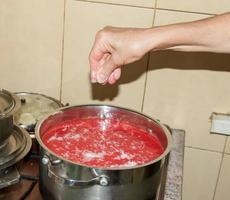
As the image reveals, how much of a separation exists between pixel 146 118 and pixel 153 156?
0.34ft

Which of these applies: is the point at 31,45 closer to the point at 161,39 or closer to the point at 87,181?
the point at 161,39

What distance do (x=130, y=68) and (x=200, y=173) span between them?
0.37 metres

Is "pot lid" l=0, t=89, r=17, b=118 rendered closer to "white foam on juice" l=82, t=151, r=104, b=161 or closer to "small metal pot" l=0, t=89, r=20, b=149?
"small metal pot" l=0, t=89, r=20, b=149

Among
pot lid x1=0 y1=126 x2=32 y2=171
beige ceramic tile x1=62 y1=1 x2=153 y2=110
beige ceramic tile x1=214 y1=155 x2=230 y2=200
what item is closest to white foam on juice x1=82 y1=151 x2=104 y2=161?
pot lid x1=0 y1=126 x2=32 y2=171

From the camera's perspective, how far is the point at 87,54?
1.10m

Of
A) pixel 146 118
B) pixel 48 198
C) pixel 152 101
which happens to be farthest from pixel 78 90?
pixel 48 198

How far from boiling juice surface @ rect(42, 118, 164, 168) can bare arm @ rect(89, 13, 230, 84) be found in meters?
0.13

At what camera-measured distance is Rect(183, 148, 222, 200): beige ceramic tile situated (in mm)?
1174

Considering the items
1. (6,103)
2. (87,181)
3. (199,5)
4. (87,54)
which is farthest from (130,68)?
(87,181)

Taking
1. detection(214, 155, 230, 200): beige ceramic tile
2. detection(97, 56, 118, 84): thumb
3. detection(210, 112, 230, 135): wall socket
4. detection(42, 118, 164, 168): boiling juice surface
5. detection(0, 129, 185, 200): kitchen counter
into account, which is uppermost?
detection(97, 56, 118, 84): thumb

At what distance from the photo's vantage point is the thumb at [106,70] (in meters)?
0.87

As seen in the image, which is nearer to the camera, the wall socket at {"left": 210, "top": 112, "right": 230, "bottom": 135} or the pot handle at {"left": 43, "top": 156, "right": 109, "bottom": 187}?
the pot handle at {"left": 43, "top": 156, "right": 109, "bottom": 187}

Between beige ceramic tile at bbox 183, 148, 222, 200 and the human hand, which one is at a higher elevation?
the human hand

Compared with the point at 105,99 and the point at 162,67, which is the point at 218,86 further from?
the point at 105,99
